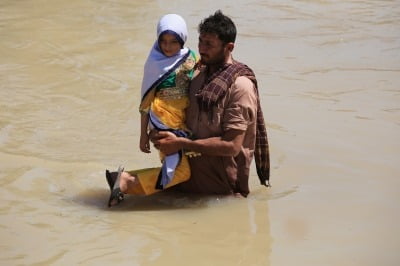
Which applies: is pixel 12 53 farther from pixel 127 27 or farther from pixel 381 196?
pixel 381 196

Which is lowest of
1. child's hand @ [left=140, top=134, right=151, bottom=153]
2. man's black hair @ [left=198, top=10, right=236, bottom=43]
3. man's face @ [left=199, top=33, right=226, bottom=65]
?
child's hand @ [left=140, top=134, right=151, bottom=153]

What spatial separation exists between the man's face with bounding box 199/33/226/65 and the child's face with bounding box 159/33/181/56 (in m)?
0.14

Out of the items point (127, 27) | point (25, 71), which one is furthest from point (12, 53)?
point (127, 27)

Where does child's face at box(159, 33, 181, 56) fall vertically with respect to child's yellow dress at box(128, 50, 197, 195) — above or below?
above

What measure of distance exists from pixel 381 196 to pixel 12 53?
516 cm

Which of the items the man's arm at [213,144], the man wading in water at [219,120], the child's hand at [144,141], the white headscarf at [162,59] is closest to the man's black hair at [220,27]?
the man wading in water at [219,120]

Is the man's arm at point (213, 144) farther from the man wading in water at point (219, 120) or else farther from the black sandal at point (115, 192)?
the black sandal at point (115, 192)

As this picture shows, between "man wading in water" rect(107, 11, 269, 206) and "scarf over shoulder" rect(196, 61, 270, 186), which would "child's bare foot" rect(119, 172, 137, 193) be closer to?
"man wading in water" rect(107, 11, 269, 206)

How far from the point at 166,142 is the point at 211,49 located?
590 mm

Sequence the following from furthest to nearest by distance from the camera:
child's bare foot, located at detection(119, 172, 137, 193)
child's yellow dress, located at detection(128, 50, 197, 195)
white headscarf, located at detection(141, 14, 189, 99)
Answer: child's bare foot, located at detection(119, 172, 137, 193) → child's yellow dress, located at detection(128, 50, 197, 195) → white headscarf, located at detection(141, 14, 189, 99)

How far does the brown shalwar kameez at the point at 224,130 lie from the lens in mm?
4188

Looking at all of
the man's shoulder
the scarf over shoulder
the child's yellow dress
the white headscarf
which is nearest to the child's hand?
the child's yellow dress

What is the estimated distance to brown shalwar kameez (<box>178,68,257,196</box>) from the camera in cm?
419

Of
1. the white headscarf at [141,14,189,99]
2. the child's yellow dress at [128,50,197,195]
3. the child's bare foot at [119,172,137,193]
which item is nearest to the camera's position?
the white headscarf at [141,14,189,99]
